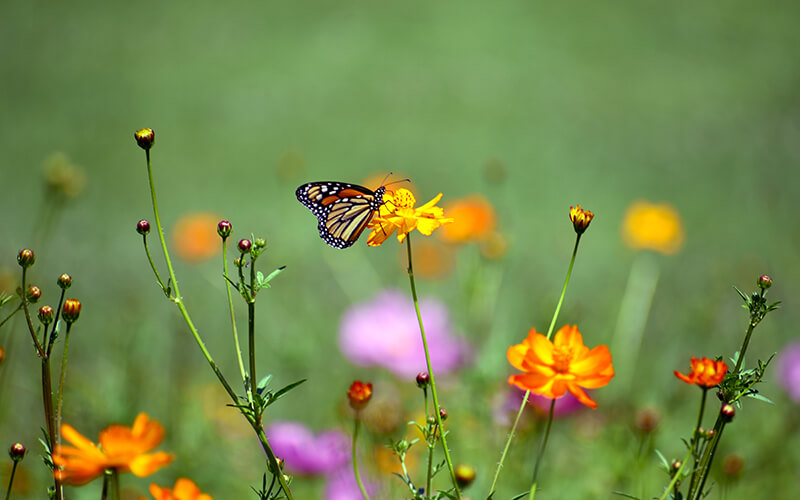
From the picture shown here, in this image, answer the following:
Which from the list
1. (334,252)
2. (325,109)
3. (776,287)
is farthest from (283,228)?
(776,287)

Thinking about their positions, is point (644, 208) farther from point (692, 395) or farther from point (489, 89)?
point (489, 89)

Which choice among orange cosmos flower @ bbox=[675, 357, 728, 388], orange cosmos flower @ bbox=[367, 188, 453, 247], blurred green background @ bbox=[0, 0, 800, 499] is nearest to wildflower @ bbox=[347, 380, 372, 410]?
orange cosmos flower @ bbox=[367, 188, 453, 247]

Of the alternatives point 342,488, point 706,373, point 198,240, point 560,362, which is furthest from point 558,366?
point 198,240

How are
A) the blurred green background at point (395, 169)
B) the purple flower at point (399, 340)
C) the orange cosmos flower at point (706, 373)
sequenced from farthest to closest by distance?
the blurred green background at point (395, 169) < the purple flower at point (399, 340) < the orange cosmos flower at point (706, 373)

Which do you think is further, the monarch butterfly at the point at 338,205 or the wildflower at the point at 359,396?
the monarch butterfly at the point at 338,205

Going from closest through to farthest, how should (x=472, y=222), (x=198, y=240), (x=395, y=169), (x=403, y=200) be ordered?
(x=403, y=200), (x=472, y=222), (x=198, y=240), (x=395, y=169)

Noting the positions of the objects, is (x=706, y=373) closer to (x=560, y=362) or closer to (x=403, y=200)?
(x=560, y=362)

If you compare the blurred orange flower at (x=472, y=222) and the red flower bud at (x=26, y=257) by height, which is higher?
the blurred orange flower at (x=472, y=222)

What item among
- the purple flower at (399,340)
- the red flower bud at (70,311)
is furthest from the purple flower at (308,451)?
the red flower bud at (70,311)

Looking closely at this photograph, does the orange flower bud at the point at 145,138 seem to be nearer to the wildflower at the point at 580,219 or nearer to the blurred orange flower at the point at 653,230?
the wildflower at the point at 580,219
